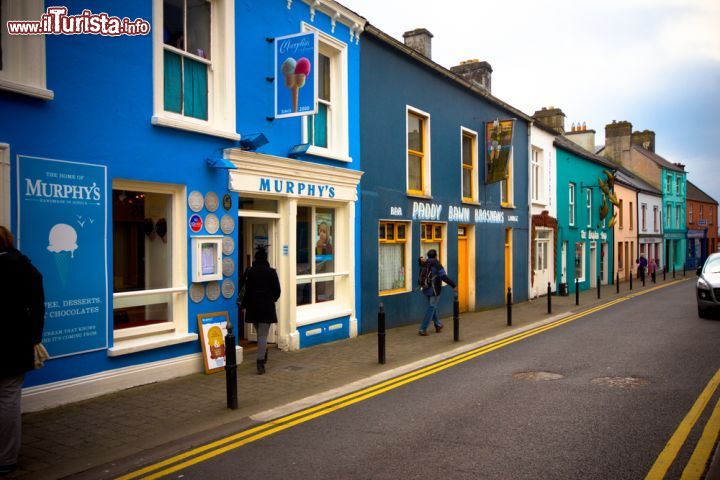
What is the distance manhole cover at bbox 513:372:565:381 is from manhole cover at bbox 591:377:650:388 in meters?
0.56

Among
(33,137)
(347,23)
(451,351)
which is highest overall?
(347,23)

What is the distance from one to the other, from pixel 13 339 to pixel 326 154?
7.57 meters

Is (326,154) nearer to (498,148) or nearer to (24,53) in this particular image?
(24,53)

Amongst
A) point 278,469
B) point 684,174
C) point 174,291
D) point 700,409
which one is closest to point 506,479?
point 278,469

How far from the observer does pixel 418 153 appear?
15.6 m

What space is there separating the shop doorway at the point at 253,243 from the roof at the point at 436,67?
18.0ft

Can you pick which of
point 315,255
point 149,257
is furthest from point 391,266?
point 149,257

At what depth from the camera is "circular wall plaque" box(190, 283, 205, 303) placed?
864 centimetres

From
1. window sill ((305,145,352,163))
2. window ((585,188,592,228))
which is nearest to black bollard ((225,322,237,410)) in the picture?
window sill ((305,145,352,163))

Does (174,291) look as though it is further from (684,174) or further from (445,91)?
(684,174)

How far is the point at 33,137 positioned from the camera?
21.4 feet

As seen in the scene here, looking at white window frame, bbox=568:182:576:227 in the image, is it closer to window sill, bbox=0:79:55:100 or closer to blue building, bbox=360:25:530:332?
blue building, bbox=360:25:530:332

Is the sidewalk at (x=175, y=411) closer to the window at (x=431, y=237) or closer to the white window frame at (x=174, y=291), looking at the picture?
the white window frame at (x=174, y=291)

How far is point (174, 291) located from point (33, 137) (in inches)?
116
